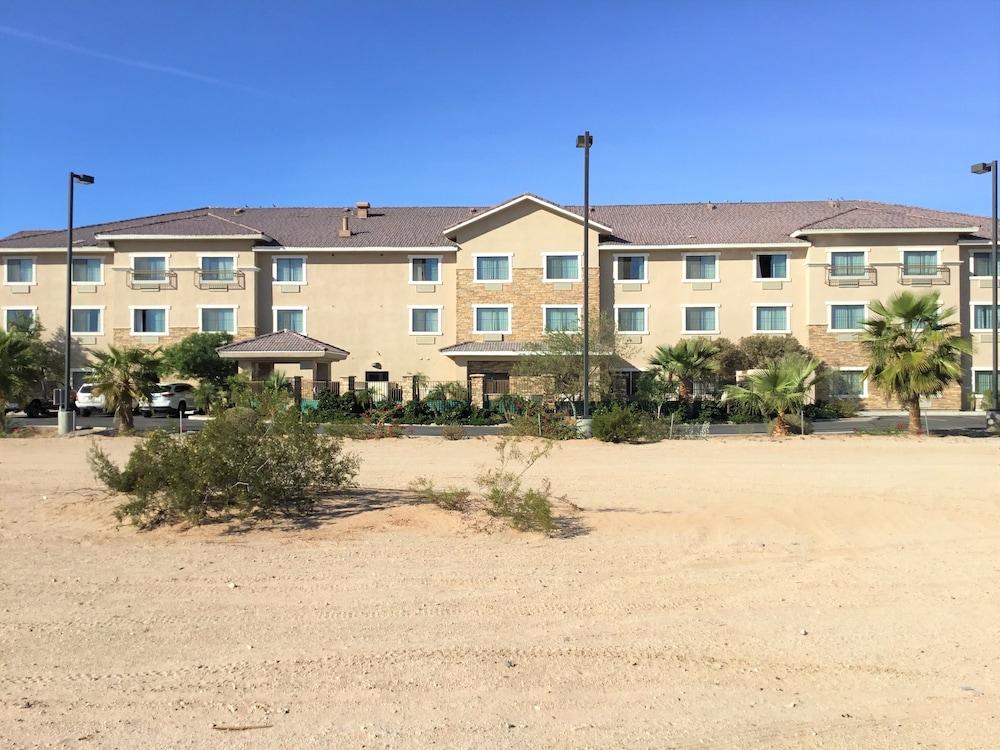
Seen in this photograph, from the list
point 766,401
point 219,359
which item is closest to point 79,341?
point 219,359

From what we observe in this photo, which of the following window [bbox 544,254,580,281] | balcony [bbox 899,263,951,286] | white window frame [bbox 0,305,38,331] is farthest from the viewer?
white window frame [bbox 0,305,38,331]

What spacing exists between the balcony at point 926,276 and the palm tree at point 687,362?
13.4 meters

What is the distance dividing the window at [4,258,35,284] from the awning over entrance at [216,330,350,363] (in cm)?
1347

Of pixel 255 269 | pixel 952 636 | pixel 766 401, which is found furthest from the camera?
pixel 255 269

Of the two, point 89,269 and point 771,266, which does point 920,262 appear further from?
point 89,269

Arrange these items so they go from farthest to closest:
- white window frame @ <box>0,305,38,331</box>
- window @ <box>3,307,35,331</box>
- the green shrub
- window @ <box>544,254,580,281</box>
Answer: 1. white window frame @ <box>0,305,38,331</box>
2. window @ <box>3,307,35,331</box>
3. window @ <box>544,254,580,281</box>
4. the green shrub

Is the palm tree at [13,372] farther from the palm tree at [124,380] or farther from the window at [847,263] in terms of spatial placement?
the window at [847,263]

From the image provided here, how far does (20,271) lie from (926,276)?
4848 cm

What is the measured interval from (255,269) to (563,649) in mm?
39336

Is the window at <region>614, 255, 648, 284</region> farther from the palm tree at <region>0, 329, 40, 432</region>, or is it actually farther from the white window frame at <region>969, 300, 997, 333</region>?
the palm tree at <region>0, 329, 40, 432</region>

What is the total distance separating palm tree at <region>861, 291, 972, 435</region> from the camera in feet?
74.7

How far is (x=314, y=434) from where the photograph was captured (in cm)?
998

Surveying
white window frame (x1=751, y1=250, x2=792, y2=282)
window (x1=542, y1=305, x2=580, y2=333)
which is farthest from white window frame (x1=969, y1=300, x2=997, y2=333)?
window (x1=542, y1=305, x2=580, y2=333)

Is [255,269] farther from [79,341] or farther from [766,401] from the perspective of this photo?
[766,401]
